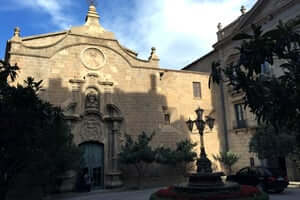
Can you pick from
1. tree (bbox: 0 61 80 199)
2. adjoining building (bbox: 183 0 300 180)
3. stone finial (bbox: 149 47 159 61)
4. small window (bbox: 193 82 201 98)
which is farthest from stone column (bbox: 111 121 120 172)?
adjoining building (bbox: 183 0 300 180)

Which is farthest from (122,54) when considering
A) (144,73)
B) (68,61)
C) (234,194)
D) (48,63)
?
(234,194)

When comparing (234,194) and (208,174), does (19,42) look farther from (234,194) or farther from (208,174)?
(234,194)

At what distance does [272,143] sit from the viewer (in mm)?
14758

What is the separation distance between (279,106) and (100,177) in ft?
48.9

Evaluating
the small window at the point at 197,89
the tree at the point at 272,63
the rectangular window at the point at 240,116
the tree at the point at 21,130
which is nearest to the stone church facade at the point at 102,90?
the small window at the point at 197,89

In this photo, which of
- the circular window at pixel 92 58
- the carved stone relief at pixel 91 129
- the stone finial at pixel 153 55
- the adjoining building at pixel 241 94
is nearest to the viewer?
the carved stone relief at pixel 91 129

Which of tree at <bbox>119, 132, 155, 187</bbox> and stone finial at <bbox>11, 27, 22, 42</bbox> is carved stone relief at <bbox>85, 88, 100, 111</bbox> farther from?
stone finial at <bbox>11, 27, 22, 42</bbox>

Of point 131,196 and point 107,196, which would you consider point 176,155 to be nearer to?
point 131,196

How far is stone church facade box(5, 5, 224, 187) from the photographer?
16.7m

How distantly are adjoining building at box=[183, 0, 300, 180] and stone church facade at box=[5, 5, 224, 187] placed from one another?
2044mm

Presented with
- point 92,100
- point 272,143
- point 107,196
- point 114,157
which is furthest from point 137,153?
point 272,143

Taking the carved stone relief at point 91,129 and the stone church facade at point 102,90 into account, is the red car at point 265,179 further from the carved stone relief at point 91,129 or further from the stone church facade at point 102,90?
the carved stone relief at point 91,129

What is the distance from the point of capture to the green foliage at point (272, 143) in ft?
46.7

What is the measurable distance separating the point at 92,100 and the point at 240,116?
11677 mm
